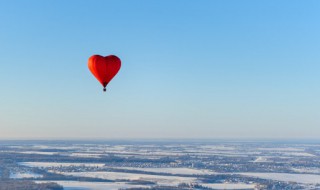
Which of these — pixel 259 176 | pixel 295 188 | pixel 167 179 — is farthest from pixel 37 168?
pixel 295 188

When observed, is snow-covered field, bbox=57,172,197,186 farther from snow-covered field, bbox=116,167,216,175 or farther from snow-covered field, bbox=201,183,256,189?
snow-covered field, bbox=116,167,216,175

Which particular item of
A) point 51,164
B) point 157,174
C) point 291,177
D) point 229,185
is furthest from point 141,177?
point 51,164

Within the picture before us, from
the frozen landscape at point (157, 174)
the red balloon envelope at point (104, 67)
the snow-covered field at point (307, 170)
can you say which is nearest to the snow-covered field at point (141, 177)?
the frozen landscape at point (157, 174)

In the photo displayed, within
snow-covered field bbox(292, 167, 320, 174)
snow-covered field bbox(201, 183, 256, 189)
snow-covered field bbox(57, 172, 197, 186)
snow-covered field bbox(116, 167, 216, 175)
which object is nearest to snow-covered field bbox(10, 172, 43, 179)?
snow-covered field bbox(57, 172, 197, 186)

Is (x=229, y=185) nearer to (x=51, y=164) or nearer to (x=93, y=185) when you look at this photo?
(x=93, y=185)

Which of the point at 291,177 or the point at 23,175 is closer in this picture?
the point at 23,175

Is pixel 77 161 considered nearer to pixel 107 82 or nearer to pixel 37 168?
pixel 37 168

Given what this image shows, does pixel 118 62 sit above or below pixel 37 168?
above

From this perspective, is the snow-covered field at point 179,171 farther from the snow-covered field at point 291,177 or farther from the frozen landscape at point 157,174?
the snow-covered field at point 291,177

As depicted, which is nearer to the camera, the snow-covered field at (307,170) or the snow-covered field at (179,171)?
the snow-covered field at (179,171)
